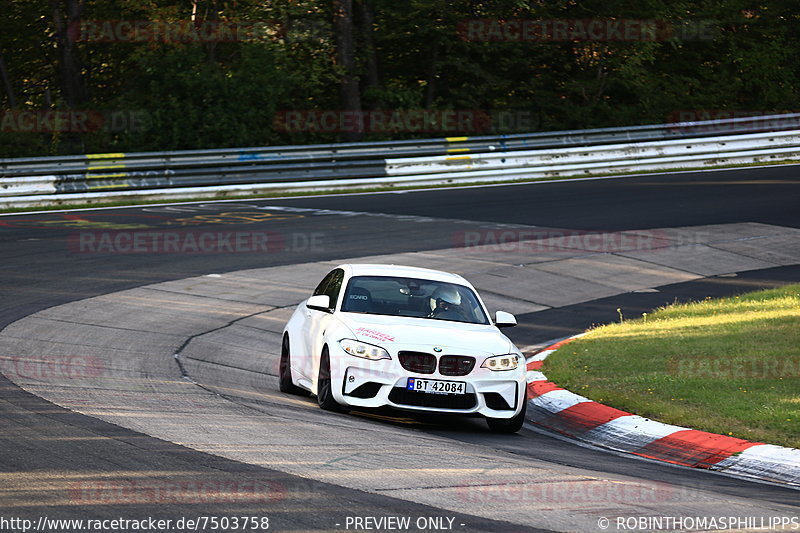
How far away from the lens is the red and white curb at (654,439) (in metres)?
8.19

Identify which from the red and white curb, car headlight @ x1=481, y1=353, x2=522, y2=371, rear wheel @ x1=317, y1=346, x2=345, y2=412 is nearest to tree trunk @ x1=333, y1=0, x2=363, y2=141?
A: the red and white curb

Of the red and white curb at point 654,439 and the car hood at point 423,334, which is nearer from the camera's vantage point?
the red and white curb at point 654,439

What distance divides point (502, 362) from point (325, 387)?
1.65 metres

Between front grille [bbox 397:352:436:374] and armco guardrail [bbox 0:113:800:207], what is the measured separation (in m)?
18.1

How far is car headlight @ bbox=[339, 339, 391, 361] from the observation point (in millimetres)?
9422

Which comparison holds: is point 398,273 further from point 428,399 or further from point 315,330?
point 428,399

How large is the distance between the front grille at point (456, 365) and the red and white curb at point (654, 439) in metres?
1.21

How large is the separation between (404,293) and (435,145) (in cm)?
2066

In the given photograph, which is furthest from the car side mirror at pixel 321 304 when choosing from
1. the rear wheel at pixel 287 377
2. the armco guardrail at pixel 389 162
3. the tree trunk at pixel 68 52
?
→ the tree trunk at pixel 68 52

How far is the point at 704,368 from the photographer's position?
11211 millimetres

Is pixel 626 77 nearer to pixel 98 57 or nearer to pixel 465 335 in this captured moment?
pixel 98 57

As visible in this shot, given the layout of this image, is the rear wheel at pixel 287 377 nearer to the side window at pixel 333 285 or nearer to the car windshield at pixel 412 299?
the side window at pixel 333 285

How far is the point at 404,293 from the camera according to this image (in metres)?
10.7

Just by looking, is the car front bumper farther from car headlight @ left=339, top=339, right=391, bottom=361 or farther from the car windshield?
the car windshield
